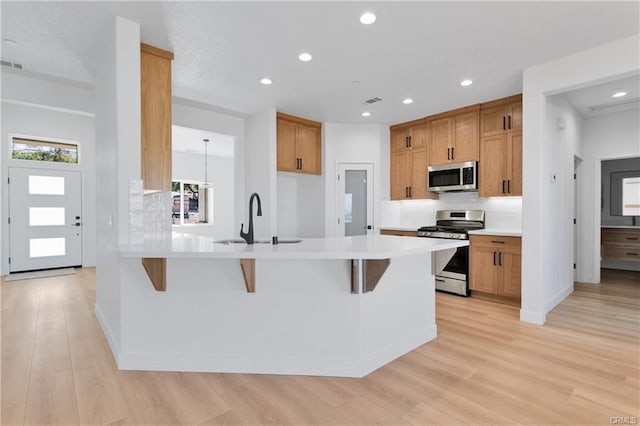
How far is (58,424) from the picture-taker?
5.59 feet

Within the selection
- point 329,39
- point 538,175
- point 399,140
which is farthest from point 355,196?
point 329,39

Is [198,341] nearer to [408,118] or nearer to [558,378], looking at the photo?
[558,378]

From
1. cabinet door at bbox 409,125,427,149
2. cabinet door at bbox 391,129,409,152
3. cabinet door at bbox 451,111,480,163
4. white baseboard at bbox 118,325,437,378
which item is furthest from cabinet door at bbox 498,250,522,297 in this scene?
white baseboard at bbox 118,325,437,378

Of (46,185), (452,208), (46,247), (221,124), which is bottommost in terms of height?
(46,247)

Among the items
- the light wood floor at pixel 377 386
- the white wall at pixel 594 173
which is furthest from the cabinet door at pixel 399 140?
the light wood floor at pixel 377 386

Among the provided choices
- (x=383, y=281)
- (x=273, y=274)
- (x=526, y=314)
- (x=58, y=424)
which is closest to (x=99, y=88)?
(x=273, y=274)

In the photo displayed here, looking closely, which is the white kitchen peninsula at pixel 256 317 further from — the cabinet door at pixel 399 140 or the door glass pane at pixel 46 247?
the door glass pane at pixel 46 247

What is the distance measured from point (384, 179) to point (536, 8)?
10.6ft

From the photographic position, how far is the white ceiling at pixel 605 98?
3.72 metres

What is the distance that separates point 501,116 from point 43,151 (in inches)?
294

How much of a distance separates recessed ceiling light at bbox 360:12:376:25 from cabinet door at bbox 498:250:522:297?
3.08m

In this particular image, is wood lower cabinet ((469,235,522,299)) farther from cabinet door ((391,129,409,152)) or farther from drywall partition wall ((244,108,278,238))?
drywall partition wall ((244,108,278,238))

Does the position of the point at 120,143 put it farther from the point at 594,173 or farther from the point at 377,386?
the point at 594,173

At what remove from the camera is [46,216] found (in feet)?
18.8
